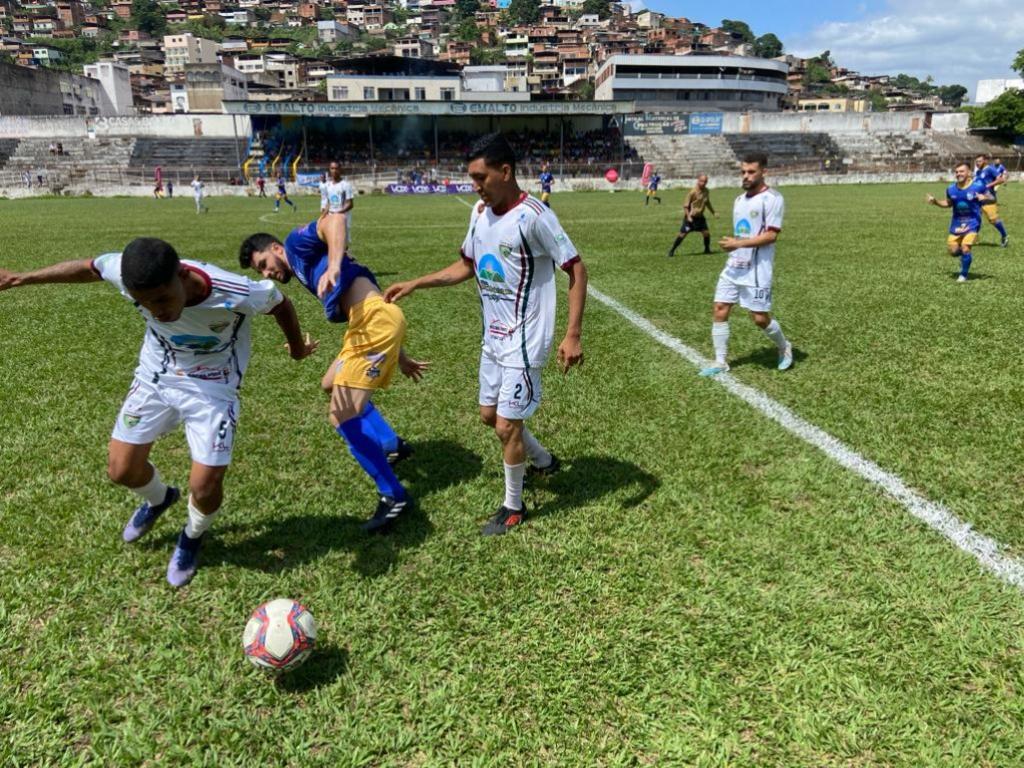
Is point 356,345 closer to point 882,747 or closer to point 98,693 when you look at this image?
point 98,693

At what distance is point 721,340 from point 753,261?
0.82m

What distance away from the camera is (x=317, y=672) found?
2.78 meters

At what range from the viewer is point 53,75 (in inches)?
2739

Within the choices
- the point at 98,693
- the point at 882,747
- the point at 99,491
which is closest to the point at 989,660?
the point at 882,747

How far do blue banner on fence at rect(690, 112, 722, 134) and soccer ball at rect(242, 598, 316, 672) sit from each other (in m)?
62.5

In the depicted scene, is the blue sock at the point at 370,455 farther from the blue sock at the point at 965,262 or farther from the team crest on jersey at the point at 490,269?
the blue sock at the point at 965,262

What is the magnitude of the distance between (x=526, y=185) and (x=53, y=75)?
191 ft

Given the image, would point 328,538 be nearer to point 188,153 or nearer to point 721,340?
point 721,340

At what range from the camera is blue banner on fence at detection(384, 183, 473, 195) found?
1741 inches

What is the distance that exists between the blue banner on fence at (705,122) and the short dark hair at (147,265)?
6212 cm

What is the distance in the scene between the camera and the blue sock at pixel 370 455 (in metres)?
3.80

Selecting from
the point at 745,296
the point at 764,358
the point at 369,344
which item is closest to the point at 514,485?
the point at 369,344

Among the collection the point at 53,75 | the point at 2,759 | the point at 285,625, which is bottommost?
the point at 2,759

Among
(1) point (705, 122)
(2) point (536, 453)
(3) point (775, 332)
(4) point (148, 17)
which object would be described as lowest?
(2) point (536, 453)
